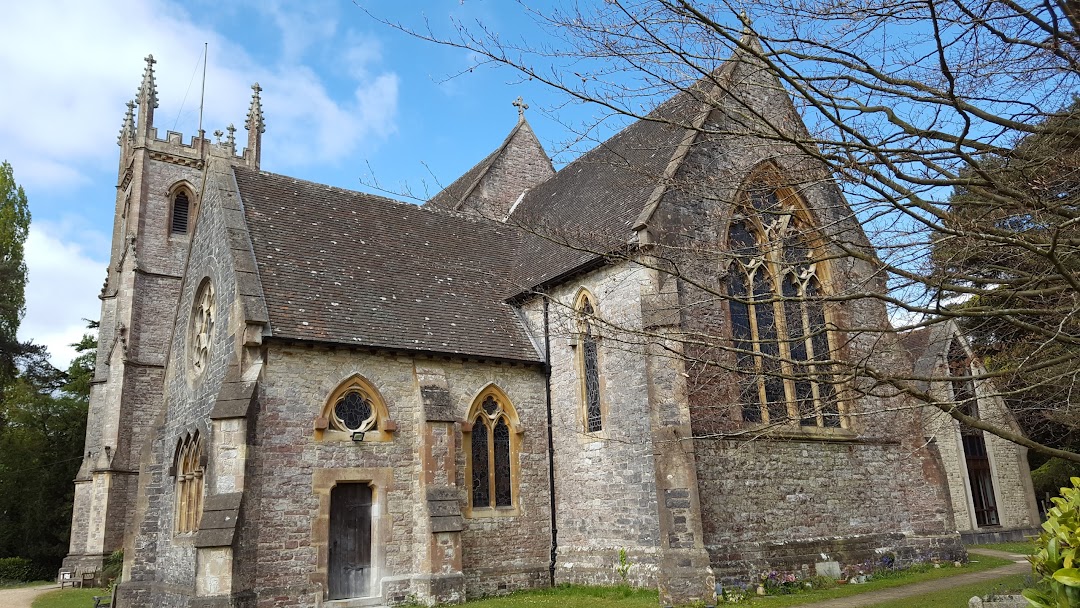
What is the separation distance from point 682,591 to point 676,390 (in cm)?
357

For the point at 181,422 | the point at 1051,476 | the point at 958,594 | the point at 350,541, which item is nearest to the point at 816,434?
the point at 958,594

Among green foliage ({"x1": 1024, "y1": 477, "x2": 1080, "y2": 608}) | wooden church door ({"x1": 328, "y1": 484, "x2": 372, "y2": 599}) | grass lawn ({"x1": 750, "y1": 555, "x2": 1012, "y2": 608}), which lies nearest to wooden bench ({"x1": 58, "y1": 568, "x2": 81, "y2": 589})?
wooden church door ({"x1": 328, "y1": 484, "x2": 372, "y2": 599})

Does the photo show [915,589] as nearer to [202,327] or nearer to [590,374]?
[590,374]

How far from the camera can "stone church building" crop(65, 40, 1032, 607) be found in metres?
14.1

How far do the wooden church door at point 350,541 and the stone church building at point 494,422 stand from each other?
0.04m

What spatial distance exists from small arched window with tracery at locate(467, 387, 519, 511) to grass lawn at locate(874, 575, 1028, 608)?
7958mm

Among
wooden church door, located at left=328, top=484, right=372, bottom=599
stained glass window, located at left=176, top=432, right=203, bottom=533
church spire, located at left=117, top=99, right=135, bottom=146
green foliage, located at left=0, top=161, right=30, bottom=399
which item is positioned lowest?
wooden church door, located at left=328, top=484, right=372, bottom=599

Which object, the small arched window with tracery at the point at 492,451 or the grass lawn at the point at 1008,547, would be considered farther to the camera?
the grass lawn at the point at 1008,547

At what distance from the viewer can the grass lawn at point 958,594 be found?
480 inches

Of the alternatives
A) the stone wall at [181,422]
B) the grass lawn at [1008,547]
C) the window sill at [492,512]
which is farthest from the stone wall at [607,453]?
the grass lawn at [1008,547]

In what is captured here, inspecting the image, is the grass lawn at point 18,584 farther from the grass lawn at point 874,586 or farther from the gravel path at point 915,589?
the gravel path at point 915,589

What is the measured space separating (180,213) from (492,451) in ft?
87.8

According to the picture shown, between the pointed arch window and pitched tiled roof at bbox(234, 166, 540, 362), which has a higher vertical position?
pitched tiled roof at bbox(234, 166, 540, 362)

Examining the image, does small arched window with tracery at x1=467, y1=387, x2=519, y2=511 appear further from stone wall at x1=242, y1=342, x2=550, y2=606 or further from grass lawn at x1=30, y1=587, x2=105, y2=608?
grass lawn at x1=30, y1=587, x2=105, y2=608
